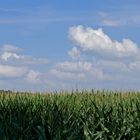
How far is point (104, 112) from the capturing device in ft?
33.1

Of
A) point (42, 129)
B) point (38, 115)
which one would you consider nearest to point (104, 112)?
point (38, 115)

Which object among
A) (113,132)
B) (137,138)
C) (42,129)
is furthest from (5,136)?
(137,138)

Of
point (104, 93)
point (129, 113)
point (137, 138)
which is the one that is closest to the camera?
point (137, 138)

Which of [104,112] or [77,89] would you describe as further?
[77,89]

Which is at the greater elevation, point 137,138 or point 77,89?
point 77,89

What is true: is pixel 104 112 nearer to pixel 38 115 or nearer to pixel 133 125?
pixel 133 125

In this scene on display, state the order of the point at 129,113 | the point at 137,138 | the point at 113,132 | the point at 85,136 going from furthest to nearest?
the point at 129,113 → the point at 137,138 → the point at 113,132 → the point at 85,136

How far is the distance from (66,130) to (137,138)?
2.40 metres

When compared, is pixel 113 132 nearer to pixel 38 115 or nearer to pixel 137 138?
pixel 137 138

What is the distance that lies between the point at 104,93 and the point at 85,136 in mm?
12965

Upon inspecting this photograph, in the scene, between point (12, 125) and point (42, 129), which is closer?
point (42, 129)

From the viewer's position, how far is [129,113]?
428 inches

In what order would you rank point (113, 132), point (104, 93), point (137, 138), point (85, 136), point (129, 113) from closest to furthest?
1. point (85, 136)
2. point (113, 132)
3. point (137, 138)
4. point (129, 113)
5. point (104, 93)

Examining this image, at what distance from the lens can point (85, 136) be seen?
25.8 ft
